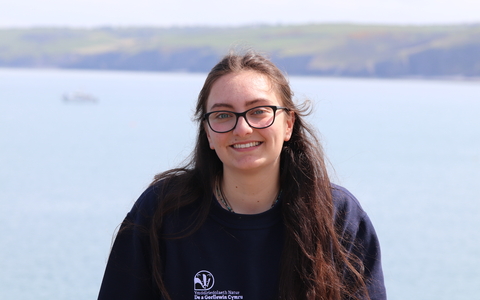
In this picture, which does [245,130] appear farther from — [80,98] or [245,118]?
[80,98]

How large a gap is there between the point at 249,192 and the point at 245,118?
0.26 m

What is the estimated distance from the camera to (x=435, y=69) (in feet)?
209

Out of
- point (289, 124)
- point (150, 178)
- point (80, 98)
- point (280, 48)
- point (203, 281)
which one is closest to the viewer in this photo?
point (203, 281)

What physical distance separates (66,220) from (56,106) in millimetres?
35116

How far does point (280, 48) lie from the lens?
74500mm

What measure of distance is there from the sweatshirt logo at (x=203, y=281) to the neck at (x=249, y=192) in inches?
9.2

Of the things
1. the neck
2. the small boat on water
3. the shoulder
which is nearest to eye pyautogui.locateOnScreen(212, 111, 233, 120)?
the neck

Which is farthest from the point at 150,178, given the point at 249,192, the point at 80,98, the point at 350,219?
the point at 80,98

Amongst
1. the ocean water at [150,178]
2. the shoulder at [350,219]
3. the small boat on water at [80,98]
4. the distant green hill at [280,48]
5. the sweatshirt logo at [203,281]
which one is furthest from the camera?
the distant green hill at [280,48]

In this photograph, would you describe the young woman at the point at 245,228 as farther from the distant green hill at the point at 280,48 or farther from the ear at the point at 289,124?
the distant green hill at the point at 280,48

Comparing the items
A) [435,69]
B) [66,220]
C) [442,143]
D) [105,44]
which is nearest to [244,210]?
[66,220]

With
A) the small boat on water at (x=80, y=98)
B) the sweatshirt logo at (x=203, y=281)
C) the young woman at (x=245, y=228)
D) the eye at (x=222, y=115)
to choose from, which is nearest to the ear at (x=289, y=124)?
the young woman at (x=245, y=228)

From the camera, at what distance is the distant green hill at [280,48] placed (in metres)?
64.5

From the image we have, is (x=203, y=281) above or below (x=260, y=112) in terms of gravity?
A: below
